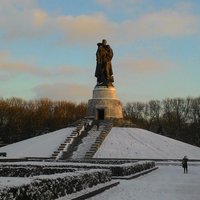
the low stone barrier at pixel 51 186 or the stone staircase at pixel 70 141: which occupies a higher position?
the stone staircase at pixel 70 141

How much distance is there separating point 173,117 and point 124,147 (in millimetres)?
47378

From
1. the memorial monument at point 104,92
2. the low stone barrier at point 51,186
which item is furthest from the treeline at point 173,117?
the low stone barrier at point 51,186

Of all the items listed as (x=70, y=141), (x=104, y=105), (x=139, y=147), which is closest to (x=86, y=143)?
(x=70, y=141)

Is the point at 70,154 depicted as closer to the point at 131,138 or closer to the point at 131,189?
the point at 131,138

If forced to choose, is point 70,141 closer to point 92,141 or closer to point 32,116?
point 92,141

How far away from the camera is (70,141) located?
45938 millimetres

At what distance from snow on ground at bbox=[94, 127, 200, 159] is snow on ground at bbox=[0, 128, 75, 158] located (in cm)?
464

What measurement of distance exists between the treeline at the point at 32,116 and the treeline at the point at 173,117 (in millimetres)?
11936

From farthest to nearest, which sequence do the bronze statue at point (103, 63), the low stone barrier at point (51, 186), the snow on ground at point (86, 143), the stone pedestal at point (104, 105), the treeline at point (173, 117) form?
the treeline at point (173, 117)
the bronze statue at point (103, 63)
the stone pedestal at point (104, 105)
the snow on ground at point (86, 143)
the low stone barrier at point (51, 186)

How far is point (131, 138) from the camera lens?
48875 mm

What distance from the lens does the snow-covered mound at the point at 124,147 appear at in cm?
4391

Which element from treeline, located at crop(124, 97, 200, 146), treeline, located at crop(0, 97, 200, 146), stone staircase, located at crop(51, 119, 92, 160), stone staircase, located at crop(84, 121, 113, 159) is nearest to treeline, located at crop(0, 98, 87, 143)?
treeline, located at crop(0, 97, 200, 146)

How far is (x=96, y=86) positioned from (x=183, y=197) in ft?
131

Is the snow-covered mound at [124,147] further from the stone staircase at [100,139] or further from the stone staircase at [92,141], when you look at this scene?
→ the stone staircase at [92,141]
